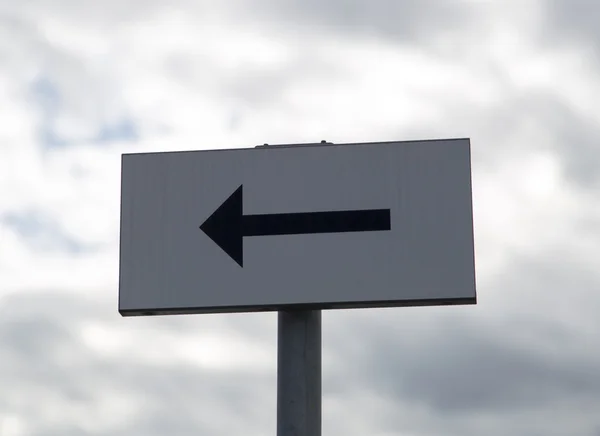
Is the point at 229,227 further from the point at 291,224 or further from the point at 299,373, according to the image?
the point at 299,373

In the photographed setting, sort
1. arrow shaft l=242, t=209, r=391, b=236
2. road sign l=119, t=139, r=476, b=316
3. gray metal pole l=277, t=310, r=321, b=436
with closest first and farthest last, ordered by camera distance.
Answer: gray metal pole l=277, t=310, r=321, b=436, road sign l=119, t=139, r=476, b=316, arrow shaft l=242, t=209, r=391, b=236

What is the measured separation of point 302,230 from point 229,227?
96 centimetres

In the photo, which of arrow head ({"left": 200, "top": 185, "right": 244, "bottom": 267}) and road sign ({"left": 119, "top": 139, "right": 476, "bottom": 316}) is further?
arrow head ({"left": 200, "top": 185, "right": 244, "bottom": 267})

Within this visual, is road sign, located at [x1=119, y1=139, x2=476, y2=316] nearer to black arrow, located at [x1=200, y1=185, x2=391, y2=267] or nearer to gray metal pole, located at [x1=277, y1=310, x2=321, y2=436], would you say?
black arrow, located at [x1=200, y1=185, x2=391, y2=267]

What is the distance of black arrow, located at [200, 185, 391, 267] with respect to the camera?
666 inches

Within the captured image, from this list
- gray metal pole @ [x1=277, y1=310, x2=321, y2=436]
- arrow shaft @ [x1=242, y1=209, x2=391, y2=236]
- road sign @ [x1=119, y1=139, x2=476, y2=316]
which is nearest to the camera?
gray metal pole @ [x1=277, y1=310, x2=321, y2=436]

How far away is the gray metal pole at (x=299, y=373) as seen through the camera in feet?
53.3

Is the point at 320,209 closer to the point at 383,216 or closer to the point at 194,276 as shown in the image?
the point at 383,216

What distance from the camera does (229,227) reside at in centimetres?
1702

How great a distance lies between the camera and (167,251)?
17.2 m

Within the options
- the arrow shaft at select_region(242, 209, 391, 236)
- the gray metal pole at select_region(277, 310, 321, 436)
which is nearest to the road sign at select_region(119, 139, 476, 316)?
the arrow shaft at select_region(242, 209, 391, 236)

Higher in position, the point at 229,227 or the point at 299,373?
the point at 229,227

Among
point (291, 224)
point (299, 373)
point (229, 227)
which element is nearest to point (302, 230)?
point (291, 224)

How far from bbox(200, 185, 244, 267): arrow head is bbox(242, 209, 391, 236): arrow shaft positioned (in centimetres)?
11
